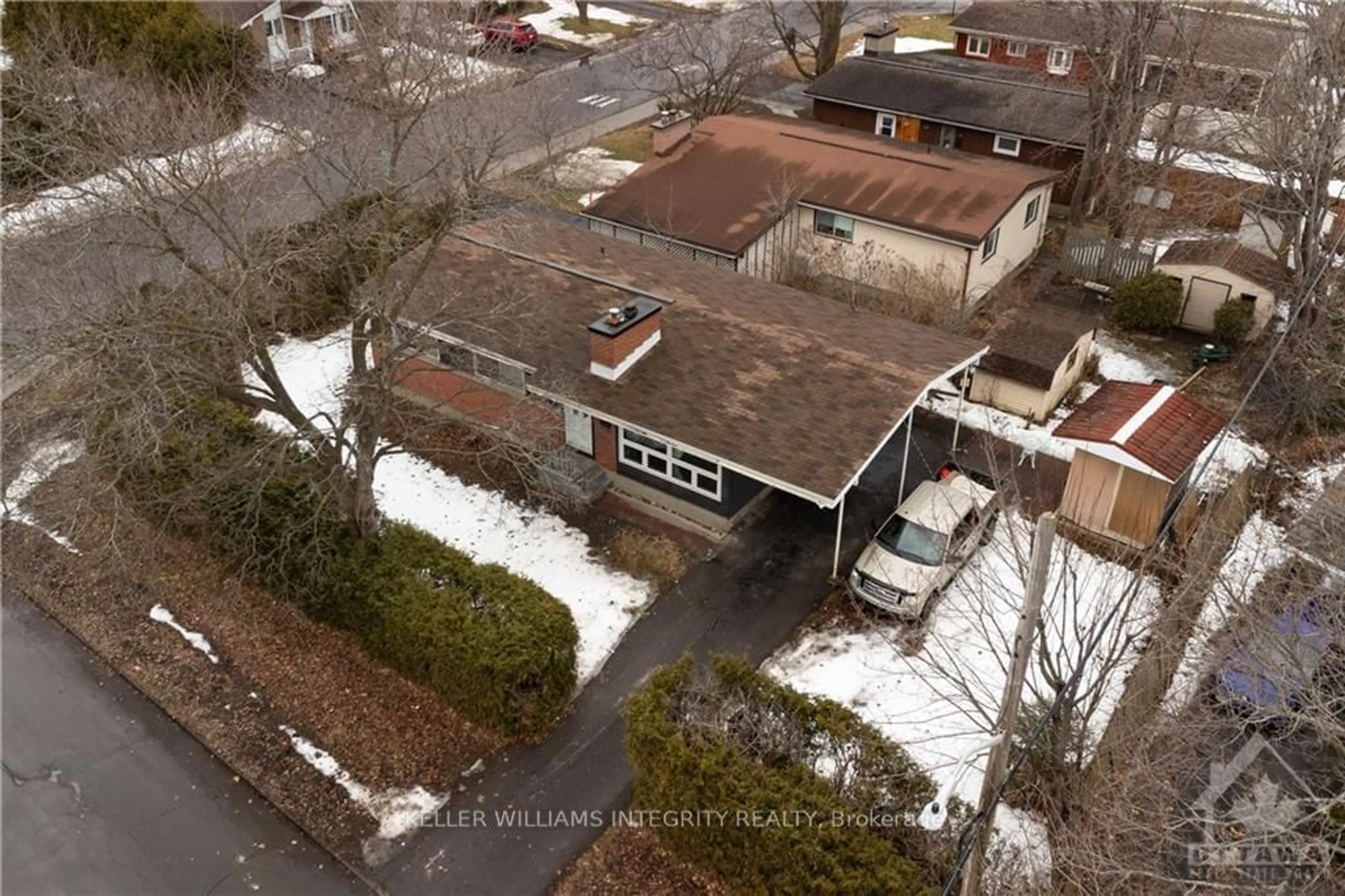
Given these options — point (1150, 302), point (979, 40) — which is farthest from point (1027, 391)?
point (979, 40)

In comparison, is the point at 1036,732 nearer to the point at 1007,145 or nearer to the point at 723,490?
the point at 723,490

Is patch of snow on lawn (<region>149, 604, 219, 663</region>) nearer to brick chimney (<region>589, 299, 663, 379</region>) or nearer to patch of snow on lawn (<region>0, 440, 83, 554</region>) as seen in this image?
patch of snow on lawn (<region>0, 440, 83, 554</region>)

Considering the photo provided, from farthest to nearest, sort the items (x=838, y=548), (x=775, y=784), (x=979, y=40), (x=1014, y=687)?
(x=979, y=40) < (x=838, y=548) < (x=775, y=784) < (x=1014, y=687)

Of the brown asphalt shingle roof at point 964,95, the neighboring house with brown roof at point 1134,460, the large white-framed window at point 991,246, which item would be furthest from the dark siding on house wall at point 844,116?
the neighboring house with brown roof at point 1134,460

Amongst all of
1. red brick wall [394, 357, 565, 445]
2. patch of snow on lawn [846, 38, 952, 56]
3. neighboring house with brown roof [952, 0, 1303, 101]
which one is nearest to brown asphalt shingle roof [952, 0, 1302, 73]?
neighboring house with brown roof [952, 0, 1303, 101]

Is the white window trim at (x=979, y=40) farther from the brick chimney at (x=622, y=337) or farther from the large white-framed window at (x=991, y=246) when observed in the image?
the brick chimney at (x=622, y=337)

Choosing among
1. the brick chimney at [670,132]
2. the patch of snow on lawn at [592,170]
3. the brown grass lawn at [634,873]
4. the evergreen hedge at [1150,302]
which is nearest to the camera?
the brown grass lawn at [634,873]
